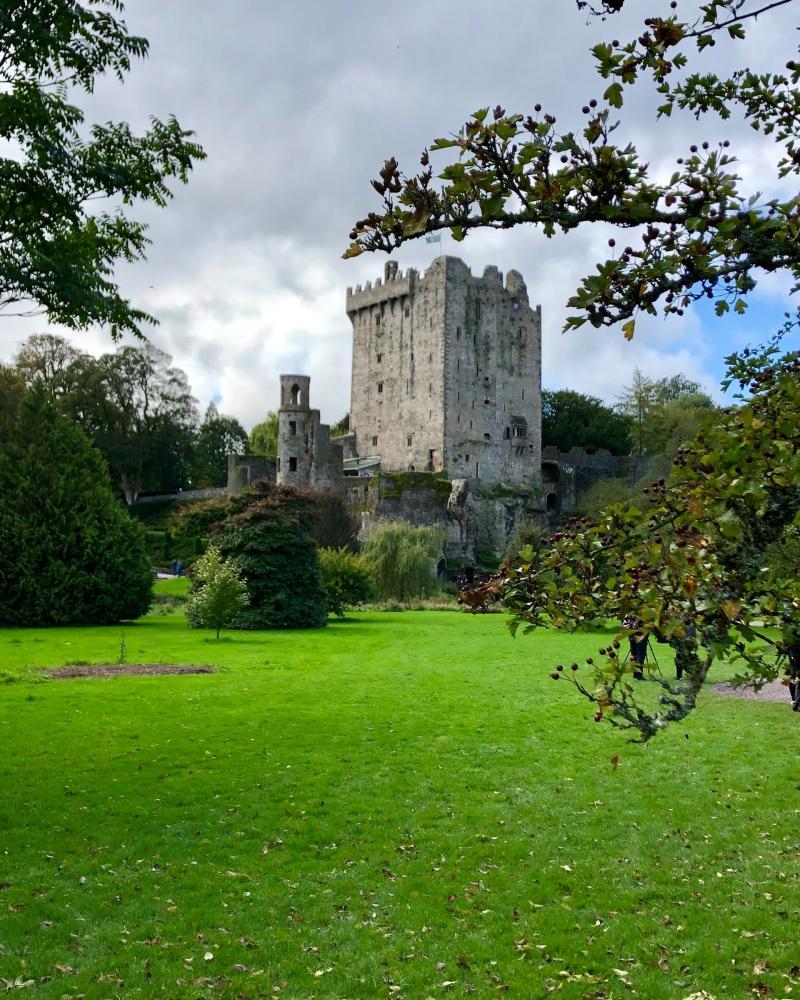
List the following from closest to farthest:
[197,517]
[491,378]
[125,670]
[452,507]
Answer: [125,670] < [197,517] < [452,507] < [491,378]

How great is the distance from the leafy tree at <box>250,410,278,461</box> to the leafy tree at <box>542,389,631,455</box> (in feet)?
93.0

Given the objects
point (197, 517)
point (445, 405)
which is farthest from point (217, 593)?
point (445, 405)

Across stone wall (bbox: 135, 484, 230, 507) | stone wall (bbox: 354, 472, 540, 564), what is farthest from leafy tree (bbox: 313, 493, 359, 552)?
stone wall (bbox: 135, 484, 230, 507)

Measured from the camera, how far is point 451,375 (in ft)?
228

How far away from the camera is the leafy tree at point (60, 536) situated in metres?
27.0

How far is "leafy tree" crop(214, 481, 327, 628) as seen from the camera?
28016 millimetres

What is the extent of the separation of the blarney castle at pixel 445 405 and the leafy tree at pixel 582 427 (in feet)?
28.2

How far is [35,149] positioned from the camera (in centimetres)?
1162

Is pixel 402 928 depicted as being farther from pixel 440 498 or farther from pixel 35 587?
pixel 440 498

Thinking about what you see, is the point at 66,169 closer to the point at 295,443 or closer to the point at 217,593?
the point at 217,593

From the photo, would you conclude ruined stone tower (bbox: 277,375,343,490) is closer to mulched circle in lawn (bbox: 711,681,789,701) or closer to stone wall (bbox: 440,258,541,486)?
stone wall (bbox: 440,258,541,486)

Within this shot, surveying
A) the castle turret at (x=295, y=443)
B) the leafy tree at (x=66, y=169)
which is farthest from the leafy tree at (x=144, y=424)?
the leafy tree at (x=66, y=169)

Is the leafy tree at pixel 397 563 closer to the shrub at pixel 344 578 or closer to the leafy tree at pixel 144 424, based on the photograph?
the shrub at pixel 344 578

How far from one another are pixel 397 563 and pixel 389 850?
32153 mm
